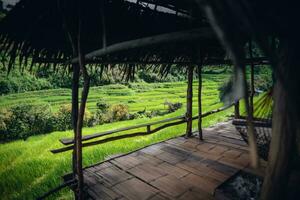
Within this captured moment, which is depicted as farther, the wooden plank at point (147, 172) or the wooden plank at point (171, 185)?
the wooden plank at point (147, 172)

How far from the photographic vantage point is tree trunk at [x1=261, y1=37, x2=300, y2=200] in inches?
42.3

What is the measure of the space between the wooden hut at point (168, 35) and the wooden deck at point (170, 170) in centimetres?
39

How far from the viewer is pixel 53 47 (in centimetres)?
210

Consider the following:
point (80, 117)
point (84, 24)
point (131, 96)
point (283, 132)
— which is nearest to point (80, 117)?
point (80, 117)

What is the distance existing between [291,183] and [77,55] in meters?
2.42

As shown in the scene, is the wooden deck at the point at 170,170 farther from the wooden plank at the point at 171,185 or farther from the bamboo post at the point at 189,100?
the bamboo post at the point at 189,100

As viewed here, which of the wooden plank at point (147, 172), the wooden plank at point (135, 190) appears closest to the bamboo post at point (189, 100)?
the wooden plank at point (147, 172)

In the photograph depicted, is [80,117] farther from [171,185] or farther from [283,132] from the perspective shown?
[283,132]

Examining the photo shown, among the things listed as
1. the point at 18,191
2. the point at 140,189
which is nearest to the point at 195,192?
the point at 140,189

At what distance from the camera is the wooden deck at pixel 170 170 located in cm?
238

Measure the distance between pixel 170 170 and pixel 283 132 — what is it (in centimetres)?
195

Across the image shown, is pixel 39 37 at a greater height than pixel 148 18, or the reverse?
pixel 148 18

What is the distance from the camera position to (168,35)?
4.02ft

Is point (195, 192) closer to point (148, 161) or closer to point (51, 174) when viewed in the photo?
point (148, 161)
